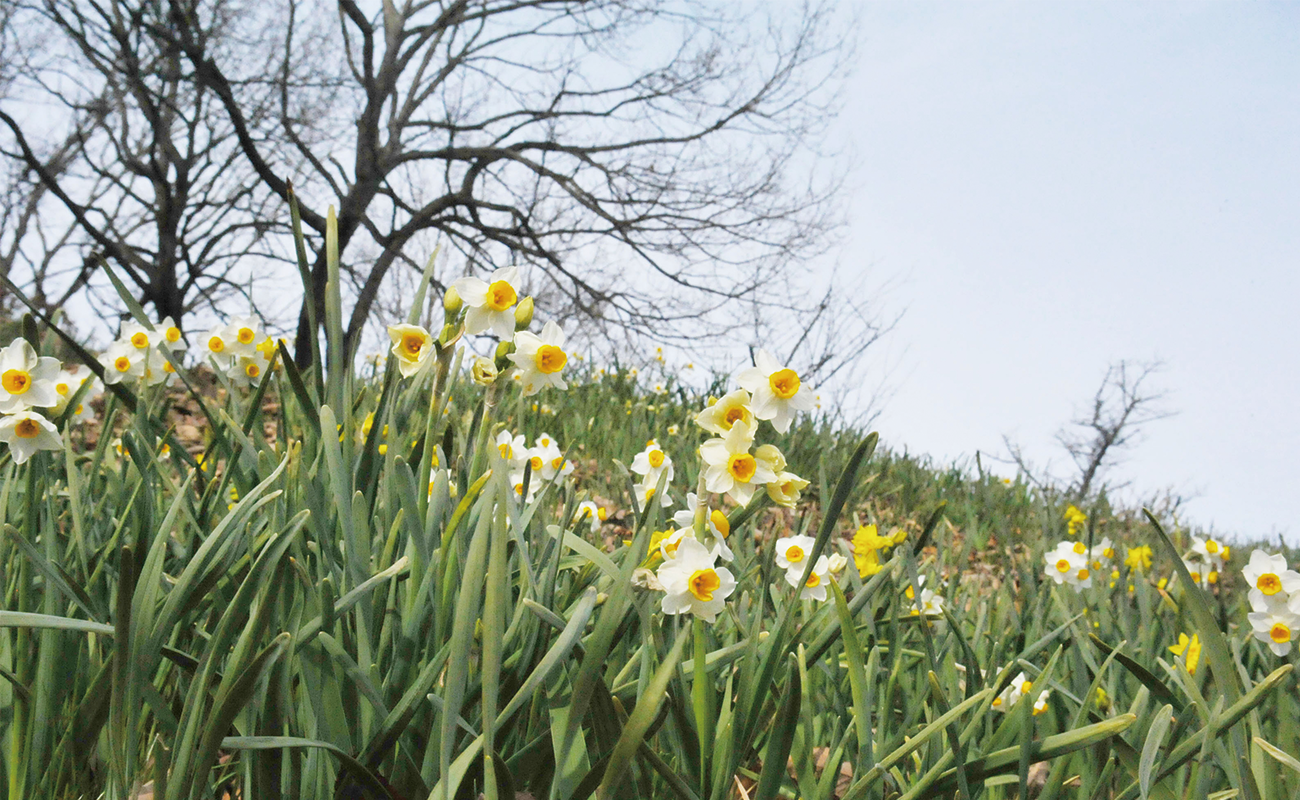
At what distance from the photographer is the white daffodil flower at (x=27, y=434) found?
3.59 feet

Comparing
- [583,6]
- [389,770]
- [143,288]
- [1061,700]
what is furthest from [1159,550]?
[143,288]

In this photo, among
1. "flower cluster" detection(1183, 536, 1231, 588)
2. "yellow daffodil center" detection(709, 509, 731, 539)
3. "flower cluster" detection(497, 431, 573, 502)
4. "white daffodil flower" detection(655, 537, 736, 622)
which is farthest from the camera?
"flower cluster" detection(1183, 536, 1231, 588)

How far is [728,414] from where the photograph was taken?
1011 millimetres

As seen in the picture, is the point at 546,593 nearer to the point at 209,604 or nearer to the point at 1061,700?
the point at 209,604

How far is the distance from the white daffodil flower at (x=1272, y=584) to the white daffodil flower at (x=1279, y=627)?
0.02 metres

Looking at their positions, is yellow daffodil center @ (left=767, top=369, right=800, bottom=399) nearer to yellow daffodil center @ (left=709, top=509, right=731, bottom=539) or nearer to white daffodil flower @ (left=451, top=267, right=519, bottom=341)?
yellow daffodil center @ (left=709, top=509, right=731, bottom=539)

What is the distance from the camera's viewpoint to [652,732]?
960mm

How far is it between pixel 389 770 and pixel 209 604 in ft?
1.51

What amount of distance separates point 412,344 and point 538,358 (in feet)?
0.75

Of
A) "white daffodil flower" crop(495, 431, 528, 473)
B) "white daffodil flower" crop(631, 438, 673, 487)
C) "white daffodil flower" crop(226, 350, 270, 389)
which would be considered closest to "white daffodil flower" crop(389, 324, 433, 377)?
"white daffodil flower" crop(495, 431, 528, 473)

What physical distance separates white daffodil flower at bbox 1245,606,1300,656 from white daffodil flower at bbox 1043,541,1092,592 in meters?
0.91

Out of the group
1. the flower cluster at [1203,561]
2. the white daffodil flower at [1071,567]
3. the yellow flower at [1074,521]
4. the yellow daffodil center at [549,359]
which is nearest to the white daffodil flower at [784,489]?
the yellow daffodil center at [549,359]

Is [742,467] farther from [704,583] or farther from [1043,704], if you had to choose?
[1043,704]

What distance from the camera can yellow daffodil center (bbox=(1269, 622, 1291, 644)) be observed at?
1445 mm
